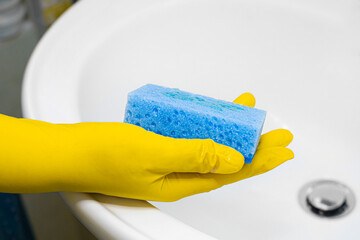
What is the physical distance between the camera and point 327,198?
739mm

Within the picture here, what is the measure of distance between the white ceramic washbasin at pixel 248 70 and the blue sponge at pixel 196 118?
5.9 inches

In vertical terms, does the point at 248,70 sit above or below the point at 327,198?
above

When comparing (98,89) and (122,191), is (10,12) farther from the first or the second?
(122,191)

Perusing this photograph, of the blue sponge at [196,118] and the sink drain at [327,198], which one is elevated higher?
the blue sponge at [196,118]

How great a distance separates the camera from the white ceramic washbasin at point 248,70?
2.28 feet

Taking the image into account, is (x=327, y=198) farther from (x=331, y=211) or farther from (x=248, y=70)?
(x=248, y=70)

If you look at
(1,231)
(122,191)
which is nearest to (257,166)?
(122,191)

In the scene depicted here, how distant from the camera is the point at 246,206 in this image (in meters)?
0.72

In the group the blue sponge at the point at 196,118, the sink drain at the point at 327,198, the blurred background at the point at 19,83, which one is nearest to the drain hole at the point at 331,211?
the sink drain at the point at 327,198

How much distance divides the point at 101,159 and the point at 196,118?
0.12 meters

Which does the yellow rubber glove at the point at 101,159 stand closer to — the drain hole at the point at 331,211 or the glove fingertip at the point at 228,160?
the glove fingertip at the point at 228,160

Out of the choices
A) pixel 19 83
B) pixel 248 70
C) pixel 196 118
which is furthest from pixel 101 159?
pixel 19 83

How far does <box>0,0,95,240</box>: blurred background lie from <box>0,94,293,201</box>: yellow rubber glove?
67 cm

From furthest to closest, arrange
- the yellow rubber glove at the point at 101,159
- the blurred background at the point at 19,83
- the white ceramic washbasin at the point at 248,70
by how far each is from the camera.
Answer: the blurred background at the point at 19,83, the white ceramic washbasin at the point at 248,70, the yellow rubber glove at the point at 101,159
